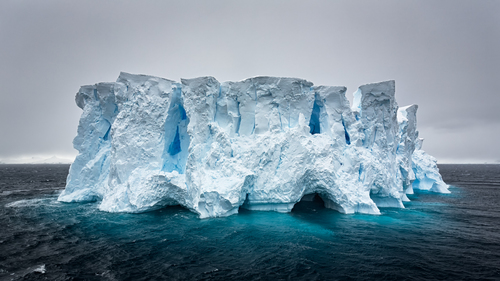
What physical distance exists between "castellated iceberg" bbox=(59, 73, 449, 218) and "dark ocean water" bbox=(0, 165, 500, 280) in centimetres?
139

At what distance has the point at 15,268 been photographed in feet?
28.5

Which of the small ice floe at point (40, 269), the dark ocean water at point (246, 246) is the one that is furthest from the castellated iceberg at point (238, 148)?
the small ice floe at point (40, 269)

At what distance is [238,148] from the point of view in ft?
57.7

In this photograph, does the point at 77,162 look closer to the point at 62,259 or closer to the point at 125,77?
the point at 125,77

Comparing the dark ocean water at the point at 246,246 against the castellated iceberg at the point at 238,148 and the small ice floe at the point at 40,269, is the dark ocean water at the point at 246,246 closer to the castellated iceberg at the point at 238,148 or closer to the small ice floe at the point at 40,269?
the small ice floe at the point at 40,269

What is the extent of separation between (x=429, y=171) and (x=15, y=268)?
36.8 metres

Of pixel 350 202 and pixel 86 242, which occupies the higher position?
pixel 350 202

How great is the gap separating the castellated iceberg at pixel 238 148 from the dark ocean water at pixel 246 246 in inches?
54.6

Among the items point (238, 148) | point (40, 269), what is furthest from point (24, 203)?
point (238, 148)

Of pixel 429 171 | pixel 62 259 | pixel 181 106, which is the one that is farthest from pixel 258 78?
pixel 429 171

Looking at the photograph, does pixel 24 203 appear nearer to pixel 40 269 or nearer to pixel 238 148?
pixel 40 269

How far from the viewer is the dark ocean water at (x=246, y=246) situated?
28.5ft

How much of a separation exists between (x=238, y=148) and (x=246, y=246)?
768cm

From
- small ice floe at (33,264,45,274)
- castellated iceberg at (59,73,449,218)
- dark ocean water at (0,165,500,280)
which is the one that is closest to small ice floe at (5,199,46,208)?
castellated iceberg at (59,73,449,218)
